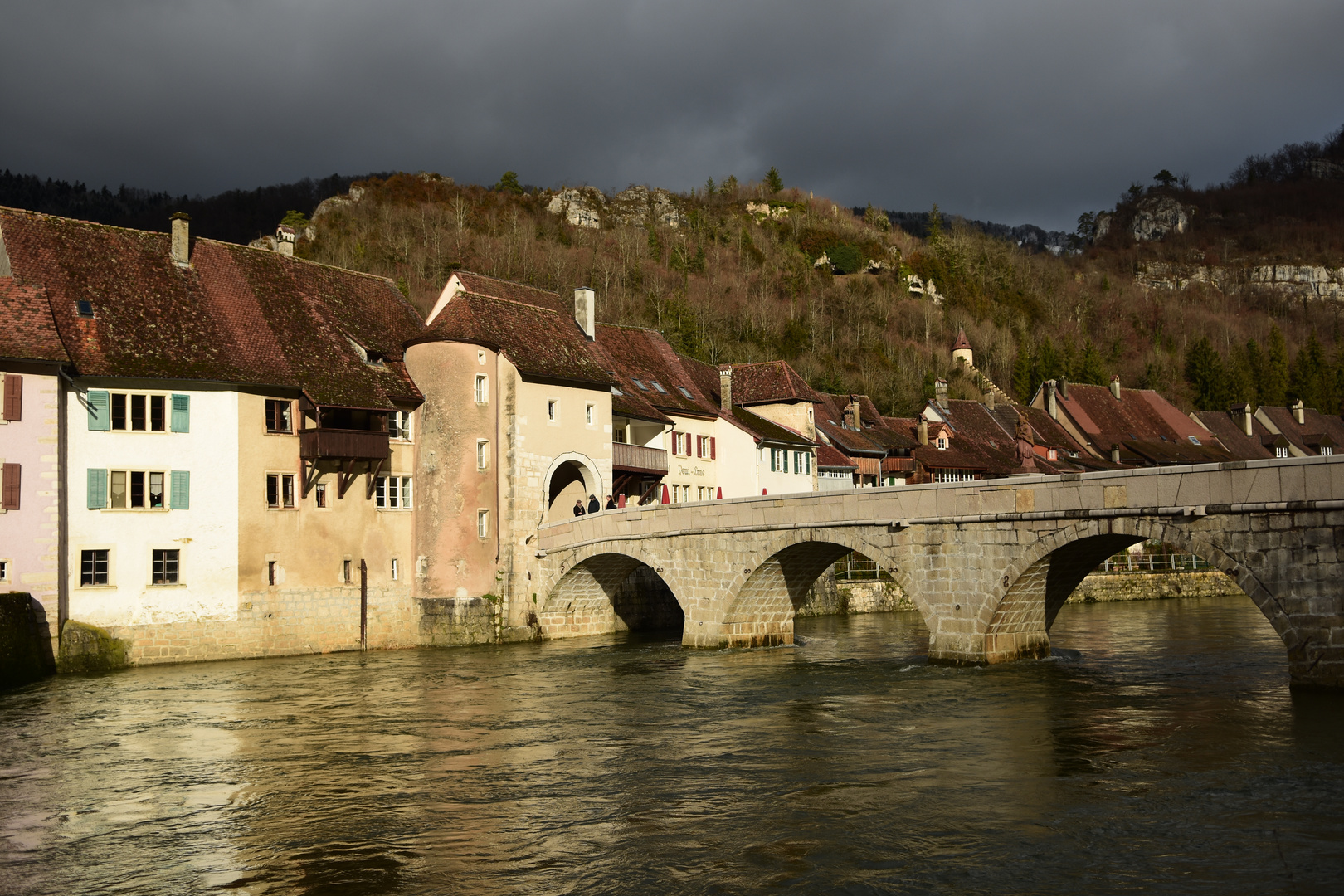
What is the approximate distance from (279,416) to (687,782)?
21.5 m

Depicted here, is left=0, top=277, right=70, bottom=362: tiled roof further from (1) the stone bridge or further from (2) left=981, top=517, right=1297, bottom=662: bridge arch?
(2) left=981, top=517, right=1297, bottom=662: bridge arch

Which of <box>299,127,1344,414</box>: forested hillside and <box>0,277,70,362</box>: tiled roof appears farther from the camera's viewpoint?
<box>299,127,1344,414</box>: forested hillside

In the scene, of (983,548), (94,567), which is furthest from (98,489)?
(983,548)

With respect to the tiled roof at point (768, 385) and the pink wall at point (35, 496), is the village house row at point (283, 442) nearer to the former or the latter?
the pink wall at point (35, 496)

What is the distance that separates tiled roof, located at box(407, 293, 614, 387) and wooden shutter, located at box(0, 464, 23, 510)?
40.1 feet

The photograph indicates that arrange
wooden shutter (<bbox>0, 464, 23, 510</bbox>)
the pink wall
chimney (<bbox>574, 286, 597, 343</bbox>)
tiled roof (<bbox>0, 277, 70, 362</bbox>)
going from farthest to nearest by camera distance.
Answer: chimney (<bbox>574, 286, 597, 343</bbox>) → tiled roof (<bbox>0, 277, 70, 362</bbox>) → the pink wall → wooden shutter (<bbox>0, 464, 23, 510</bbox>)

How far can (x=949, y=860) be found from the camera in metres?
12.8

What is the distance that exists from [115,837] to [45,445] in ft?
59.8

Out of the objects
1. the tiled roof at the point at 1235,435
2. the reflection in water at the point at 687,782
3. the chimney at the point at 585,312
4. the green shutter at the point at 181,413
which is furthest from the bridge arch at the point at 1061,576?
the tiled roof at the point at 1235,435

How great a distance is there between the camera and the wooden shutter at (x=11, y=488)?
29344 millimetres

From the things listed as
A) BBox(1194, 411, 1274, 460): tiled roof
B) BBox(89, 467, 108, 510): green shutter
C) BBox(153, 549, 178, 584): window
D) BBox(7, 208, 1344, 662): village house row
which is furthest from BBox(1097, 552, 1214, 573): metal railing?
BBox(89, 467, 108, 510): green shutter

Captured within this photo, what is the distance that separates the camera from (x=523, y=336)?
40.1 metres

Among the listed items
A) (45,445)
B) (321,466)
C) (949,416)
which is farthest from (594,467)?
(949,416)

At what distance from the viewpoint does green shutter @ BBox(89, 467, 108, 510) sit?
102ft
